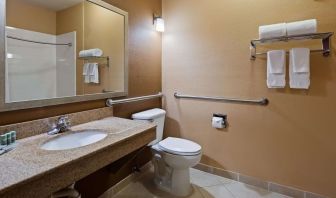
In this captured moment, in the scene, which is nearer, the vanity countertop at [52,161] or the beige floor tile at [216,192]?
the vanity countertop at [52,161]

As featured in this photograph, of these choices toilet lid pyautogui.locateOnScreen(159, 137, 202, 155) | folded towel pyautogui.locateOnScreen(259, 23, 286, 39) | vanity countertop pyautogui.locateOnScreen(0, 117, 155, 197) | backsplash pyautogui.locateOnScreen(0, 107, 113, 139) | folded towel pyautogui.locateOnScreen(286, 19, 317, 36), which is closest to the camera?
vanity countertop pyautogui.locateOnScreen(0, 117, 155, 197)

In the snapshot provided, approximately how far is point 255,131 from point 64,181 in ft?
5.62

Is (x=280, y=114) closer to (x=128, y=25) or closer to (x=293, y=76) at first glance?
(x=293, y=76)

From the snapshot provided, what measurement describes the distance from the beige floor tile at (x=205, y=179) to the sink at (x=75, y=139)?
3.98 ft

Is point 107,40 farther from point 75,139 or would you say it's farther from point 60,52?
point 75,139

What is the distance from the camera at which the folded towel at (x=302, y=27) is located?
151cm

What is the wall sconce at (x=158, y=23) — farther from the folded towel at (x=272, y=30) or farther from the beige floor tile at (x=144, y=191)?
the beige floor tile at (x=144, y=191)

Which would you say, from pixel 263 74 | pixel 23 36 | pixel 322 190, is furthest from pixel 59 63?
pixel 322 190

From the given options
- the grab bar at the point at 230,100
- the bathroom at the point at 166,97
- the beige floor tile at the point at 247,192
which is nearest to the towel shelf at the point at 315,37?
the bathroom at the point at 166,97

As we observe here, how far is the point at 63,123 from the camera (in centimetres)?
133

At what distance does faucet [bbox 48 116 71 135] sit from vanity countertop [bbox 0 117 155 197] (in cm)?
4

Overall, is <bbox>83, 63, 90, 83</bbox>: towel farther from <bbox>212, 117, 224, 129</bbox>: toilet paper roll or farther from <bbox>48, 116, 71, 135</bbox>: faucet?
<bbox>212, 117, 224, 129</bbox>: toilet paper roll

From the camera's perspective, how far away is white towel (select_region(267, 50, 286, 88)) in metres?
1.69

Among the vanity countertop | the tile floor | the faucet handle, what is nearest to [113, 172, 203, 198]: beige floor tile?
the tile floor
